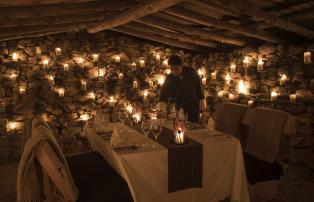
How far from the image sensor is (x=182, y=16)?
3.46 meters

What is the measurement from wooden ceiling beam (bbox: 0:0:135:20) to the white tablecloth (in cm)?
158

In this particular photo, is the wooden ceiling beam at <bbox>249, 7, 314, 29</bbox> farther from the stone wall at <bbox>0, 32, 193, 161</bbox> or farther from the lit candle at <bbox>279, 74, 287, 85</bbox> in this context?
the stone wall at <bbox>0, 32, 193, 161</bbox>

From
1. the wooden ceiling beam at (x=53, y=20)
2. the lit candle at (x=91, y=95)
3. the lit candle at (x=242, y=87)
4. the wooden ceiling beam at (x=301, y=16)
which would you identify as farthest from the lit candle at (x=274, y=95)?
the lit candle at (x=91, y=95)

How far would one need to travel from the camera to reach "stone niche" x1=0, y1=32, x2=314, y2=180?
386 centimetres

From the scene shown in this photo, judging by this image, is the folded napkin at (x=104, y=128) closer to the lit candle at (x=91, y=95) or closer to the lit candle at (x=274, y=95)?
the lit candle at (x=91, y=95)

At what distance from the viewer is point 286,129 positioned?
2.92 meters

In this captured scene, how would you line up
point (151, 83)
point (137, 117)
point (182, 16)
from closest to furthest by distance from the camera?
point (137, 117) < point (182, 16) < point (151, 83)

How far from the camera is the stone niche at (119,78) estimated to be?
3857mm

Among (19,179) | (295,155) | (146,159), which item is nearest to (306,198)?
(295,155)

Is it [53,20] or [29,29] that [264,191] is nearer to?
[53,20]

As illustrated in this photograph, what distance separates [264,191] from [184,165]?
1.25 meters

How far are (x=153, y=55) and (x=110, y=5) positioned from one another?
105 inches

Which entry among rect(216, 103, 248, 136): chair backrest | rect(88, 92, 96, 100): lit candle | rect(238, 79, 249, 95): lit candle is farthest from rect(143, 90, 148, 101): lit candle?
rect(216, 103, 248, 136): chair backrest

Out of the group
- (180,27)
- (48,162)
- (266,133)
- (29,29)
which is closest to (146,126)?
(48,162)
